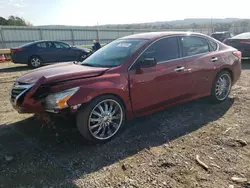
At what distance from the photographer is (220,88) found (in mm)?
5129

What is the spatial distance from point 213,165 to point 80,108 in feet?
6.19

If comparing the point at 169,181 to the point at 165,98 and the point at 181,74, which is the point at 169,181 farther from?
the point at 181,74

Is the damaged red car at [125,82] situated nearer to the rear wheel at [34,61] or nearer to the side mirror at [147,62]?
the side mirror at [147,62]

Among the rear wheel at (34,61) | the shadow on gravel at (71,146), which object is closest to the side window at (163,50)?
the shadow on gravel at (71,146)

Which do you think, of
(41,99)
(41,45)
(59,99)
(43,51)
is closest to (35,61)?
(43,51)

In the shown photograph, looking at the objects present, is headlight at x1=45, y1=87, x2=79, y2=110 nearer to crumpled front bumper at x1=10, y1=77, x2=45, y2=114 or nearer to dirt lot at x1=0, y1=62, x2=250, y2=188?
crumpled front bumper at x1=10, y1=77, x2=45, y2=114

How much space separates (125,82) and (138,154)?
109 cm

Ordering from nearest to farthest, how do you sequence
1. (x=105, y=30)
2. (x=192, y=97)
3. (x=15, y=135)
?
(x=15, y=135) → (x=192, y=97) → (x=105, y=30)

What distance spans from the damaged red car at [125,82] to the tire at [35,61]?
8325 millimetres

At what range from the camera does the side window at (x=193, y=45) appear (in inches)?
177

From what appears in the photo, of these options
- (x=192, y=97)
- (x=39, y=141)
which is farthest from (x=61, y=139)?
(x=192, y=97)

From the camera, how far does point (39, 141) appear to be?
3.61 m

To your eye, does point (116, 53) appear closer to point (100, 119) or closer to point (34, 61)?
point (100, 119)

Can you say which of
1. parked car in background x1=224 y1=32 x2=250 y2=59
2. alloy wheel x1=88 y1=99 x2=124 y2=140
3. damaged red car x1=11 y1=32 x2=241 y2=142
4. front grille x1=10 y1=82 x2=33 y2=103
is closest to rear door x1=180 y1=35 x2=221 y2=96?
damaged red car x1=11 y1=32 x2=241 y2=142
